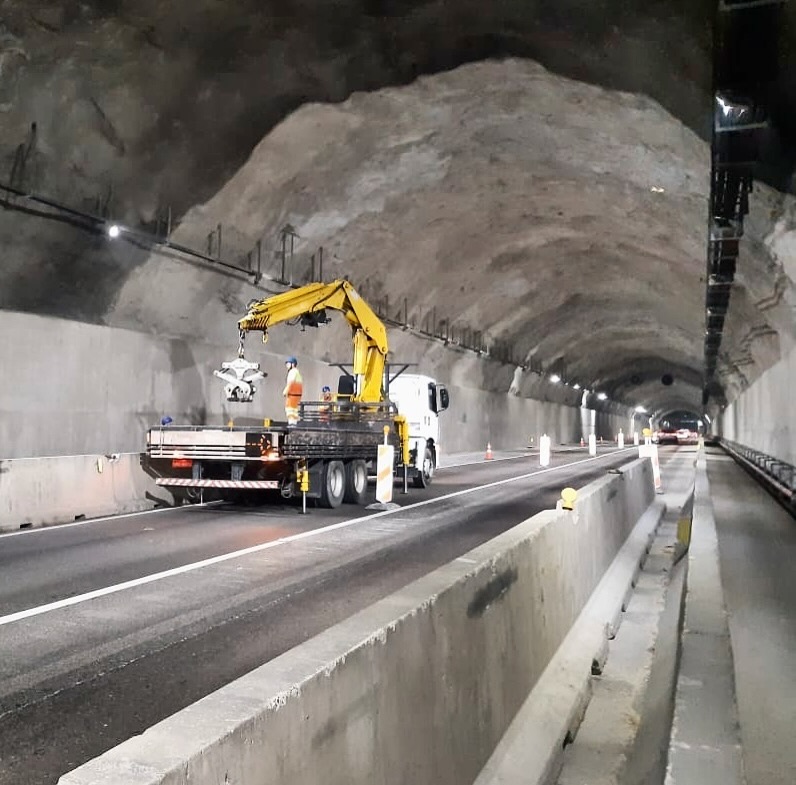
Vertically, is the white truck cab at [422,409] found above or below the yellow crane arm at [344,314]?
below

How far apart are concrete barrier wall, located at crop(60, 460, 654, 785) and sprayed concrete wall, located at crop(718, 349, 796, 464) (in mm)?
13406

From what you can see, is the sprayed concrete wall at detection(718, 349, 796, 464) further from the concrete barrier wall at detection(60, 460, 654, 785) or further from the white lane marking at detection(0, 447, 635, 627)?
the concrete barrier wall at detection(60, 460, 654, 785)

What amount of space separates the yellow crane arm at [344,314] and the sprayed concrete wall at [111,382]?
253 centimetres

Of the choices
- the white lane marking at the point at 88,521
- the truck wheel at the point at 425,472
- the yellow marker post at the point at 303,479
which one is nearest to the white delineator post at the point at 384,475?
the yellow marker post at the point at 303,479

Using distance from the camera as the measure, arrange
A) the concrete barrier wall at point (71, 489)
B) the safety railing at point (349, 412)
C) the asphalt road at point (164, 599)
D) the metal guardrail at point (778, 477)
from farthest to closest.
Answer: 1. the safety railing at point (349, 412)
2. the metal guardrail at point (778, 477)
3. the concrete barrier wall at point (71, 489)
4. the asphalt road at point (164, 599)

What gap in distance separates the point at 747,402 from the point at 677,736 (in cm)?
3088

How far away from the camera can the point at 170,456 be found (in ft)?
42.5

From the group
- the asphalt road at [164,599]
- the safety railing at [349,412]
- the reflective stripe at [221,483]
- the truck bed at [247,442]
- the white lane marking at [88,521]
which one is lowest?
the asphalt road at [164,599]

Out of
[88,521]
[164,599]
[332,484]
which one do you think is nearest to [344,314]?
[332,484]

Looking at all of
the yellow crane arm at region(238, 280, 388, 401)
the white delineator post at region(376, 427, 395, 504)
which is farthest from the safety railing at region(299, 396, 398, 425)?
the white delineator post at region(376, 427, 395, 504)

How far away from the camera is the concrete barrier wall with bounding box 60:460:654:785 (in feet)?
6.92

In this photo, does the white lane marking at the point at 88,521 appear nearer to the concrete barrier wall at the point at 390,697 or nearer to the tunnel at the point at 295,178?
the tunnel at the point at 295,178

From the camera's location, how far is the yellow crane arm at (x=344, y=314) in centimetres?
1407

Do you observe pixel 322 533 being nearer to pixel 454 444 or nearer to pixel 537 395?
pixel 454 444
